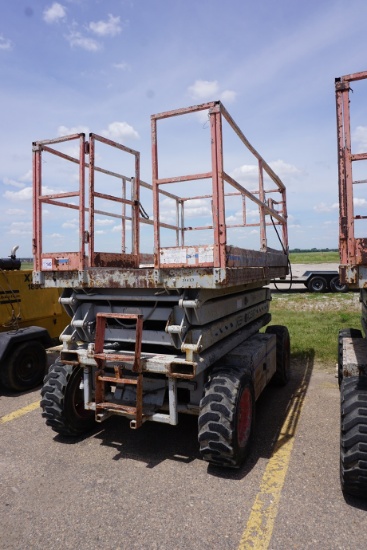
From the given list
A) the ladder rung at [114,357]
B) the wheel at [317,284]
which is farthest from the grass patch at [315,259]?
the ladder rung at [114,357]

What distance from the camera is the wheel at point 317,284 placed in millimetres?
19109

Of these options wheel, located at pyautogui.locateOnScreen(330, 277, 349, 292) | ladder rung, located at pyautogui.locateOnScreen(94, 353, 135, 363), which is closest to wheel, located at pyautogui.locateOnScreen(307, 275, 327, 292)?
wheel, located at pyautogui.locateOnScreen(330, 277, 349, 292)

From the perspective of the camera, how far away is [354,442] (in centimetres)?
299

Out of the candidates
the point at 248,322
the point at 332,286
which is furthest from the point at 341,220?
the point at 332,286

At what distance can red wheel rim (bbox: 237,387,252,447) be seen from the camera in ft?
11.8

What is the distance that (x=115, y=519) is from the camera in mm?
2857

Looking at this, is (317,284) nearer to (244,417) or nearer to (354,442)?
(244,417)

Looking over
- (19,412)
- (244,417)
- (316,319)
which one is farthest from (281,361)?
(316,319)

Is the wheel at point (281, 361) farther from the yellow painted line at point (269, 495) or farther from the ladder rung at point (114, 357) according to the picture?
the ladder rung at point (114, 357)

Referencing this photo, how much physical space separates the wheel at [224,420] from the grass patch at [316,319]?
4.17m

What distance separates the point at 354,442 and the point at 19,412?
4276 mm

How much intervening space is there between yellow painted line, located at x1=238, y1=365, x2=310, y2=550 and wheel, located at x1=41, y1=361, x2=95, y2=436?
2132 mm

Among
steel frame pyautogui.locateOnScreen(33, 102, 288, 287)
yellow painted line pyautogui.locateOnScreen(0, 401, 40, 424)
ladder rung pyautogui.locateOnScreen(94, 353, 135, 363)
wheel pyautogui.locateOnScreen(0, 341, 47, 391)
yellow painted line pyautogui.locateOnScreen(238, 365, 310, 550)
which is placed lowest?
yellow painted line pyautogui.locateOnScreen(238, 365, 310, 550)

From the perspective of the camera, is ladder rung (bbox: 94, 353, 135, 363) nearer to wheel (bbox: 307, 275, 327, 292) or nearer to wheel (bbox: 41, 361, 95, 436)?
wheel (bbox: 41, 361, 95, 436)
